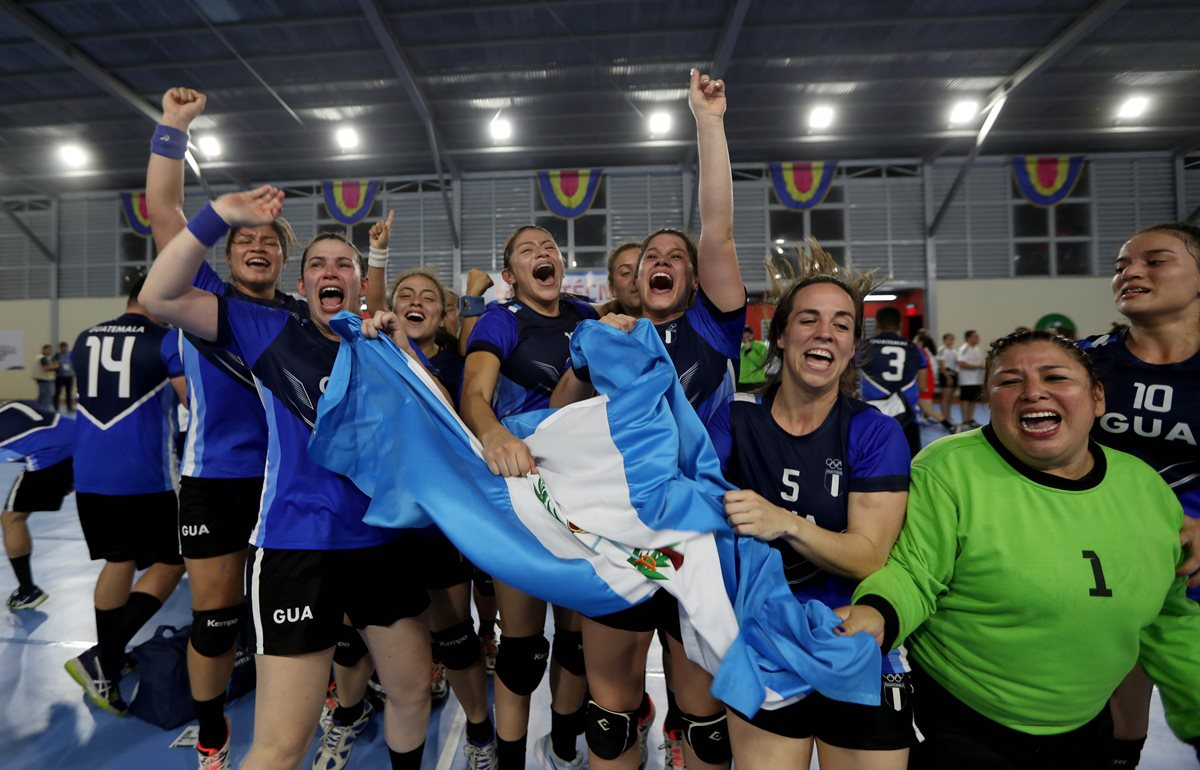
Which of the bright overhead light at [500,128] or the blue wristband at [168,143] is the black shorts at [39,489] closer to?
the blue wristband at [168,143]

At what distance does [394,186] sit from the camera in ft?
53.9

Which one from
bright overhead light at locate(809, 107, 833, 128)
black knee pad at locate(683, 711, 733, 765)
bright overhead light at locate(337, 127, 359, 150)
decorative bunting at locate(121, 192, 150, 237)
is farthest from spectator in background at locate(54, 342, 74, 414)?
bright overhead light at locate(809, 107, 833, 128)

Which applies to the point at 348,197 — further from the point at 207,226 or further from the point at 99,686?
the point at 207,226

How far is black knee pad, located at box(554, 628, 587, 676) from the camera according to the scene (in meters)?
2.44

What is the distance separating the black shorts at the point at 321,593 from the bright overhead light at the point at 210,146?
15038 millimetres

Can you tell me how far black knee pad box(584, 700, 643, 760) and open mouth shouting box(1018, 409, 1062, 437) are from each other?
1.53 metres

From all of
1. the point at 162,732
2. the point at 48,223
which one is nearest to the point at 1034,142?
the point at 162,732

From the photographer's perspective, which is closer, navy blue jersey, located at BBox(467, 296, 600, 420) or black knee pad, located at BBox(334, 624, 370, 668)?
navy blue jersey, located at BBox(467, 296, 600, 420)

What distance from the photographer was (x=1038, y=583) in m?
1.57

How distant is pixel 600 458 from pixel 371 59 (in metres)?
11.9

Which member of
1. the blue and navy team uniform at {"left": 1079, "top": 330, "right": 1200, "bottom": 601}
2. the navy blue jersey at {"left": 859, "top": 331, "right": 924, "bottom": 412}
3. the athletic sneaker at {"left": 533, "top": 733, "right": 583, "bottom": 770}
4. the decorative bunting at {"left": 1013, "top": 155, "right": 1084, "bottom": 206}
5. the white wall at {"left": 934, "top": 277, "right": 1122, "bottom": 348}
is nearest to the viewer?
the blue and navy team uniform at {"left": 1079, "top": 330, "right": 1200, "bottom": 601}

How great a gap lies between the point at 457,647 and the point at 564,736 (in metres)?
0.56

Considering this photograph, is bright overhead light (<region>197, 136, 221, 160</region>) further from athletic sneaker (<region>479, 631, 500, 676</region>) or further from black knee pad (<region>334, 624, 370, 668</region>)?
black knee pad (<region>334, 624, 370, 668</region>)

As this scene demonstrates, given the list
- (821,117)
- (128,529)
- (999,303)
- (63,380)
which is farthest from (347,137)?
(999,303)
